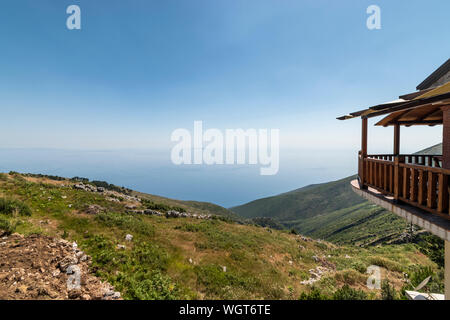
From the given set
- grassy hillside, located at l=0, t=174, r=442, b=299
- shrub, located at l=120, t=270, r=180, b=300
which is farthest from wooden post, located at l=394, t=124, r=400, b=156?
shrub, located at l=120, t=270, r=180, b=300

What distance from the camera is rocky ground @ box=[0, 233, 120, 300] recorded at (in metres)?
4.23

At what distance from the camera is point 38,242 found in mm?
5992

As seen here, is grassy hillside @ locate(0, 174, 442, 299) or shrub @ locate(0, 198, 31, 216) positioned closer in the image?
grassy hillside @ locate(0, 174, 442, 299)

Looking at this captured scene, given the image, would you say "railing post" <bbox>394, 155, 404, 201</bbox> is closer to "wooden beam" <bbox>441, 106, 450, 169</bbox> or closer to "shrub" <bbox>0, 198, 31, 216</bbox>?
"wooden beam" <bbox>441, 106, 450, 169</bbox>

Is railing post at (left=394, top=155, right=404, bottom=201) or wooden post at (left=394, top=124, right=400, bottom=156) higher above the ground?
wooden post at (left=394, top=124, right=400, bottom=156)

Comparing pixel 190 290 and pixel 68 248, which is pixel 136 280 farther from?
pixel 68 248

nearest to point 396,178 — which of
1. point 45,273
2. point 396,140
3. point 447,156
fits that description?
point 447,156

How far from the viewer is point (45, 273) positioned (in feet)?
15.8

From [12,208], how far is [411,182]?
583 inches

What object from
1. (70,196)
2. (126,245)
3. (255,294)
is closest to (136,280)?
(126,245)

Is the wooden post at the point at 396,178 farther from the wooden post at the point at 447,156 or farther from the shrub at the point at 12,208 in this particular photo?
the shrub at the point at 12,208

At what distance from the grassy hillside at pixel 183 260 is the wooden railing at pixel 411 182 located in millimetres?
3568

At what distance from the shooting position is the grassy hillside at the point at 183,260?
19.4 ft

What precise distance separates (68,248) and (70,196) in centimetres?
842
